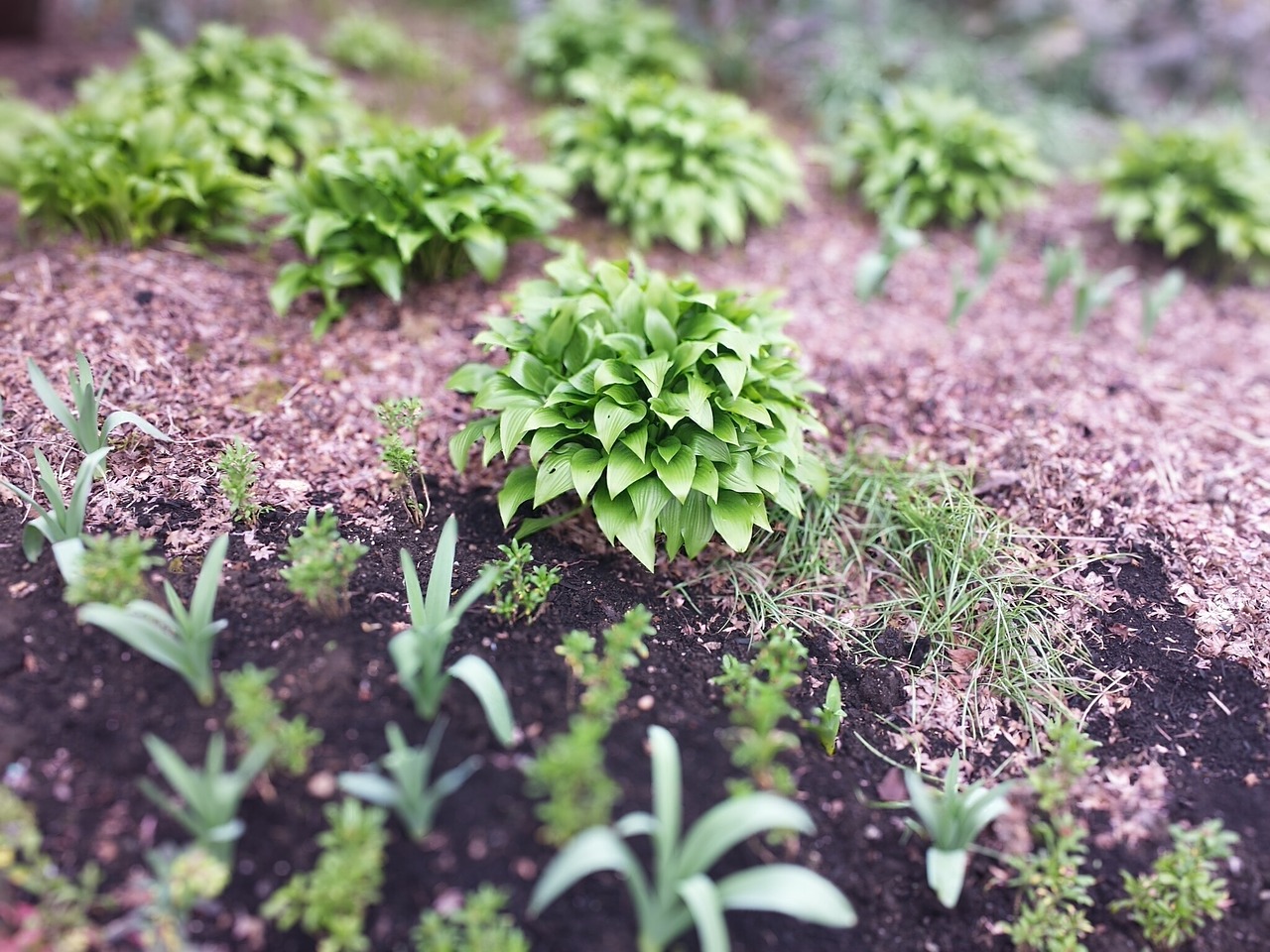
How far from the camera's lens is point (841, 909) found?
6.03ft

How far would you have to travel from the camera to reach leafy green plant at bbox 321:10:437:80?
6.18m

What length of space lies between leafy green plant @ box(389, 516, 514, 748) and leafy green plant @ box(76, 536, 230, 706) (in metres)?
0.48

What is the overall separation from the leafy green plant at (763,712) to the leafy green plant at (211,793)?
1.19m

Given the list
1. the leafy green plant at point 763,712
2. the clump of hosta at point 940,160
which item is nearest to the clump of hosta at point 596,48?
the clump of hosta at point 940,160

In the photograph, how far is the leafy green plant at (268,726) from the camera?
6.31 feet

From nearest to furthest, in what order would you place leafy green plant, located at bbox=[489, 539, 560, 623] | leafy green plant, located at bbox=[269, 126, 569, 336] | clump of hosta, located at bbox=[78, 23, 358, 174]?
1. leafy green plant, located at bbox=[489, 539, 560, 623]
2. leafy green plant, located at bbox=[269, 126, 569, 336]
3. clump of hosta, located at bbox=[78, 23, 358, 174]

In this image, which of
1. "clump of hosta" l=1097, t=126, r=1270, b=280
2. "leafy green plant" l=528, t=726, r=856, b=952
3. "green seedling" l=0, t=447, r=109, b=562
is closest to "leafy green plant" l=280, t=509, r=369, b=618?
"green seedling" l=0, t=447, r=109, b=562

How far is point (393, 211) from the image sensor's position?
3.74 metres

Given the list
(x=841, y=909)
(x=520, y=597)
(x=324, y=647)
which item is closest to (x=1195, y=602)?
(x=841, y=909)

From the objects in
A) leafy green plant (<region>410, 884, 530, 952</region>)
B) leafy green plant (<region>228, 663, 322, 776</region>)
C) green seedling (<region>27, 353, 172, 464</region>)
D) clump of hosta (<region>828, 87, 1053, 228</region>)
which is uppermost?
clump of hosta (<region>828, 87, 1053, 228</region>)

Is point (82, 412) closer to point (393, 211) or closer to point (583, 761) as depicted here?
point (393, 211)

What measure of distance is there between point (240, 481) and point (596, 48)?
15.0 ft

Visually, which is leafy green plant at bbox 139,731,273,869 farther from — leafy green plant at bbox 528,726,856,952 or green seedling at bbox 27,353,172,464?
green seedling at bbox 27,353,172,464

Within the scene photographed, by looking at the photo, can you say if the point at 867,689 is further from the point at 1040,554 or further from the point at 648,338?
the point at 648,338
